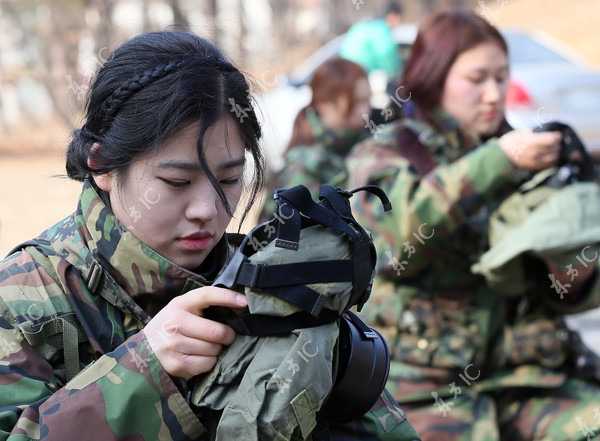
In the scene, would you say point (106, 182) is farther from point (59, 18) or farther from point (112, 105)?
point (59, 18)

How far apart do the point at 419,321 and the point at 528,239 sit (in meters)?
0.51

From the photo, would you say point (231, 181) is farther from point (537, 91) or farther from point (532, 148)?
point (537, 91)

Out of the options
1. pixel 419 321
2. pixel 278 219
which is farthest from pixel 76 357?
pixel 419 321

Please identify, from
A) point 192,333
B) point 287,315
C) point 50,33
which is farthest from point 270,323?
point 50,33

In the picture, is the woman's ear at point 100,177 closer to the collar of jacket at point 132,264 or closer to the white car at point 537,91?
the collar of jacket at point 132,264

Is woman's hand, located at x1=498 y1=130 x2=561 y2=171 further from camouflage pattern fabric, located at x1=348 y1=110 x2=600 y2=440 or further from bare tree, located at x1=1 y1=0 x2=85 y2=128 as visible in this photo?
bare tree, located at x1=1 y1=0 x2=85 y2=128

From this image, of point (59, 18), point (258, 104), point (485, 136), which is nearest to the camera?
point (258, 104)

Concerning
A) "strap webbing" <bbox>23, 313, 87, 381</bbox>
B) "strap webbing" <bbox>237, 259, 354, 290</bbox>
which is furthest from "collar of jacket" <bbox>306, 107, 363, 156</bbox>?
"strap webbing" <bbox>237, 259, 354, 290</bbox>

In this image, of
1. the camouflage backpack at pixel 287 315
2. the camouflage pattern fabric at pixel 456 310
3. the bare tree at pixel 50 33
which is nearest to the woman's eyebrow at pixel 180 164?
the camouflage backpack at pixel 287 315

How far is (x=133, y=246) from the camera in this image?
1.78m

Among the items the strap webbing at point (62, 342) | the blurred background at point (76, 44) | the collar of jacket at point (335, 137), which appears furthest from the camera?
the blurred background at point (76, 44)

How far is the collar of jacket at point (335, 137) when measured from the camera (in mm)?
5164

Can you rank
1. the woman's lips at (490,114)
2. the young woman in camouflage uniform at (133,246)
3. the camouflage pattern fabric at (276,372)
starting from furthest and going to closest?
the woman's lips at (490,114), the young woman in camouflage uniform at (133,246), the camouflage pattern fabric at (276,372)

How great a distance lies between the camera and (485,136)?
3389mm
